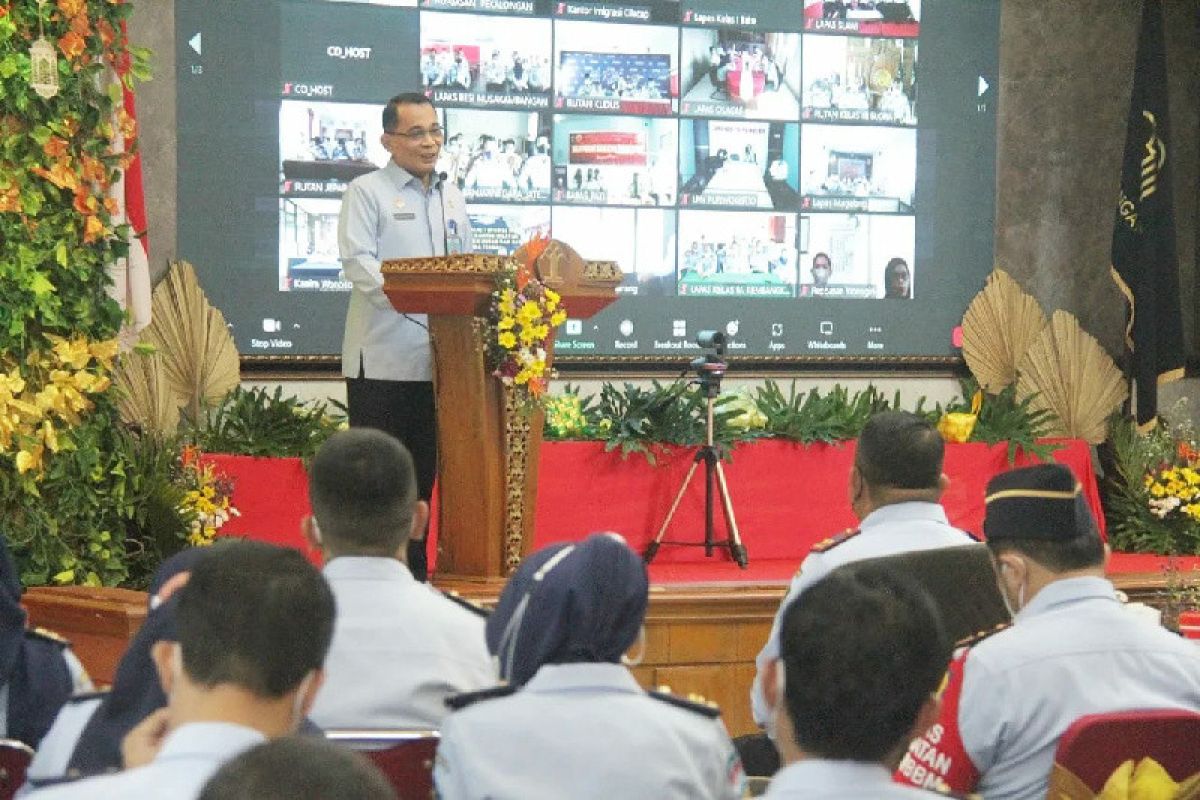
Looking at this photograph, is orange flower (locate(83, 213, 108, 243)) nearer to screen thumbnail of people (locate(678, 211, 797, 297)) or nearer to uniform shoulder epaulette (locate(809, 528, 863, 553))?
uniform shoulder epaulette (locate(809, 528, 863, 553))

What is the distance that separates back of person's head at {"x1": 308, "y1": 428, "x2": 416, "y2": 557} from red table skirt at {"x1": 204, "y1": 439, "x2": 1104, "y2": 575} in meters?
3.46

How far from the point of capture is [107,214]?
17.3 ft

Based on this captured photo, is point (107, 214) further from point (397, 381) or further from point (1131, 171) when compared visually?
point (1131, 171)

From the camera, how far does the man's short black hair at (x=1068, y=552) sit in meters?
2.82

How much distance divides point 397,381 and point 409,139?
79cm

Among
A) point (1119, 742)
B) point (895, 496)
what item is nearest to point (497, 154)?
point (895, 496)

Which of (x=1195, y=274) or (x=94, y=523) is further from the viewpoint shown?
(x=1195, y=274)

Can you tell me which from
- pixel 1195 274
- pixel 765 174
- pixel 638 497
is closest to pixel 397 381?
pixel 638 497

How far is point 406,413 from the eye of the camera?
18.3ft

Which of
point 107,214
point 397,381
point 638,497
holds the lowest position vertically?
point 638,497

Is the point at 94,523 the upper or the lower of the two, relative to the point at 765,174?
lower

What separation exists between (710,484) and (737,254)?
5.80 feet

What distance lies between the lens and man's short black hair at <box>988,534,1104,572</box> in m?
2.82

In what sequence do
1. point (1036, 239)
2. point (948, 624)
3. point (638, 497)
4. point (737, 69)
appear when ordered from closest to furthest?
point (948, 624) < point (638, 497) < point (737, 69) < point (1036, 239)
